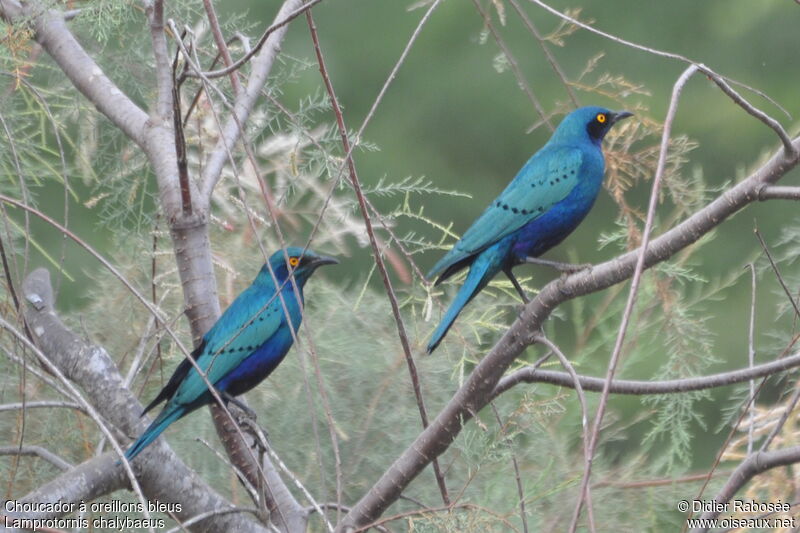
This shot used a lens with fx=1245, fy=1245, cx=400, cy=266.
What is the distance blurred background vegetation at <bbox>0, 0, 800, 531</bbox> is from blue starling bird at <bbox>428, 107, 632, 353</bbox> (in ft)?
0.26

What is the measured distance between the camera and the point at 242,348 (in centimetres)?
282

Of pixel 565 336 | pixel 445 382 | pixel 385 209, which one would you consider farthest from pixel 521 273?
pixel 445 382

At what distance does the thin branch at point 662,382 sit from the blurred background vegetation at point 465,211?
0.06m

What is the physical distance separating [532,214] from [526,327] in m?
0.89

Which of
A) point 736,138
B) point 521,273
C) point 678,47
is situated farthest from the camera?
point 678,47

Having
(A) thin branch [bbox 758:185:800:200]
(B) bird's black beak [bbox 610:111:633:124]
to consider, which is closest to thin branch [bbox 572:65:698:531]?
(A) thin branch [bbox 758:185:800:200]

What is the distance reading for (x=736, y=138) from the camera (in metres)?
8.52

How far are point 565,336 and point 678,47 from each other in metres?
3.15

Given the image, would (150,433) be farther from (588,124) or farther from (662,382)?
(588,124)

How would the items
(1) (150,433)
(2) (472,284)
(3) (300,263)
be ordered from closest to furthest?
(1) (150,433) < (2) (472,284) < (3) (300,263)

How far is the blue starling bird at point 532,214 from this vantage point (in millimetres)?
2771

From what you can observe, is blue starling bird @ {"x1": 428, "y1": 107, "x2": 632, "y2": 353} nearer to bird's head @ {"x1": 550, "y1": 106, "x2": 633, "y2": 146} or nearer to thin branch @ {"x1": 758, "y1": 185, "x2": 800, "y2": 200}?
bird's head @ {"x1": 550, "y1": 106, "x2": 633, "y2": 146}

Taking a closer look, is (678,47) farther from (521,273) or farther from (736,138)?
(521,273)

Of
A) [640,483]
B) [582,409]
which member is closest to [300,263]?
[640,483]
